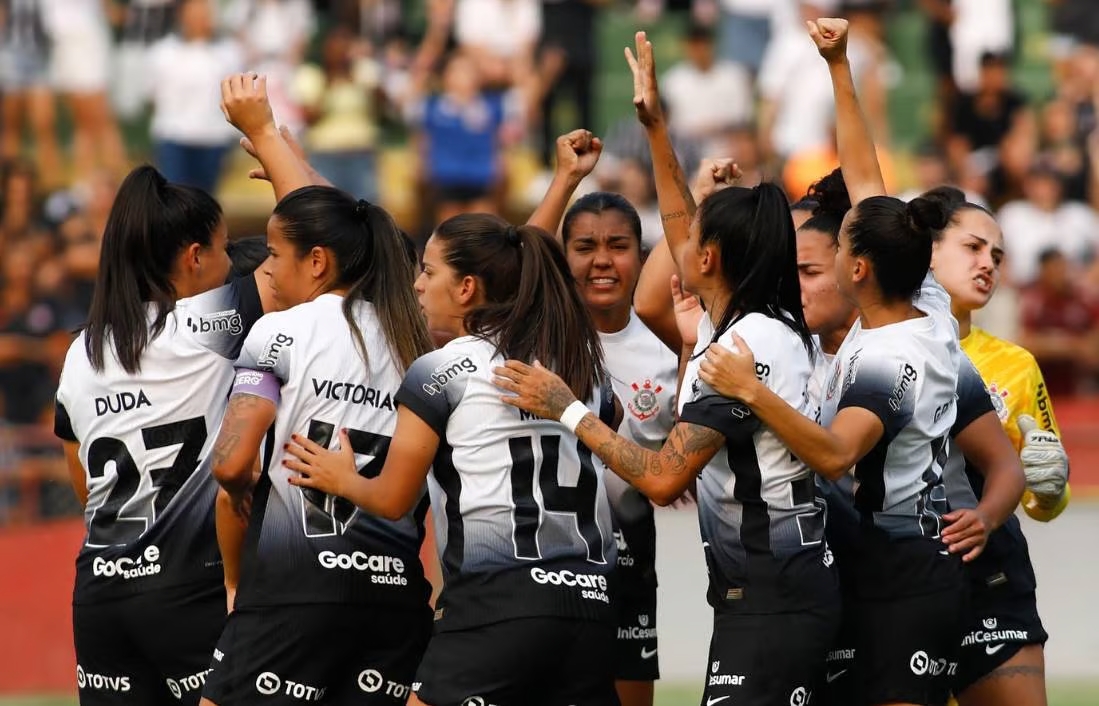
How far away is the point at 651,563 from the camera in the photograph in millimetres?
6062

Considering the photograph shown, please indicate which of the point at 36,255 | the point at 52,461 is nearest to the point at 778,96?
the point at 36,255

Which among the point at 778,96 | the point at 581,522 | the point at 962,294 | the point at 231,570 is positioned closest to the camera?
the point at 581,522

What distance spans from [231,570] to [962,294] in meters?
2.62

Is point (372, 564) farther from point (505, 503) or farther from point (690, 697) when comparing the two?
point (690, 697)

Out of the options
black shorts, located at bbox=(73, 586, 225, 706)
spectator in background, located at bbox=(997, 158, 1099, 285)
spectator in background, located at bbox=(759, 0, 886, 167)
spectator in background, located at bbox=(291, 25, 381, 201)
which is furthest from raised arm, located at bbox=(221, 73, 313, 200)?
spectator in background, located at bbox=(997, 158, 1099, 285)

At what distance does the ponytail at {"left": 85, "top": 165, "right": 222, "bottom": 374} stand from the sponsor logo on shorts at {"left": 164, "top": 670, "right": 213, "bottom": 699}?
0.97 m

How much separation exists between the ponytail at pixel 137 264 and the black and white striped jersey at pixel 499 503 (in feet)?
3.30

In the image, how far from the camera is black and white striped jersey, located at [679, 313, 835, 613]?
4.80 m

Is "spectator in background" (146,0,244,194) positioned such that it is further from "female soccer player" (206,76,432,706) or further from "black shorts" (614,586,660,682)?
"female soccer player" (206,76,432,706)

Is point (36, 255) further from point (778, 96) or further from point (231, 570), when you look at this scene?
point (231, 570)

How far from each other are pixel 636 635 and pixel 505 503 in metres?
1.45

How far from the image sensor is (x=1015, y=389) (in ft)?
19.4

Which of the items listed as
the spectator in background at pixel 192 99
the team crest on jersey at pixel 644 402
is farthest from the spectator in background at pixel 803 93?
the team crest on jersey at pixel 644 402

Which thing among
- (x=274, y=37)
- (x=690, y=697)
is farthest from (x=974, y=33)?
(x=690, y=697)
